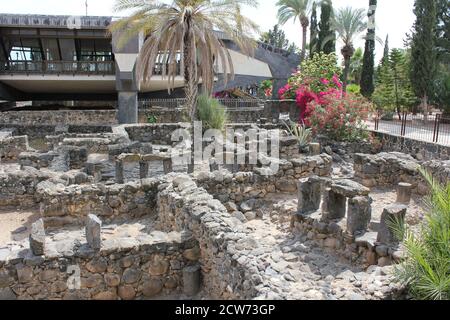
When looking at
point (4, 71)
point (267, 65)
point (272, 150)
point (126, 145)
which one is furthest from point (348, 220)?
point (267, 65)

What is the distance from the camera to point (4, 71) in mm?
25125

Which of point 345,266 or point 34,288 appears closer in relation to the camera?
point 34,288

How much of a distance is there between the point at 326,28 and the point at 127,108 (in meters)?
19.5

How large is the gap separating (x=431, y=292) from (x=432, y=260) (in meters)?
0.42

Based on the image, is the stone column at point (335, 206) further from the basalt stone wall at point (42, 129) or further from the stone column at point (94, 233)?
the basalt stone wall at point (42, 129)

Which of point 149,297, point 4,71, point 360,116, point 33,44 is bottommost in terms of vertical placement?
point 149,297

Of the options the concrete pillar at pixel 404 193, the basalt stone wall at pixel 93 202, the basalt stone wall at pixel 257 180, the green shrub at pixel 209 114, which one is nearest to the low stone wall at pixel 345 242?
the basalt stone wall at pixel 257 180

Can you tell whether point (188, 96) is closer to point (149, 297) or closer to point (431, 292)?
point (149, 297)

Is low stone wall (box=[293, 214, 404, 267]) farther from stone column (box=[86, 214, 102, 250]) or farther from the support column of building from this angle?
the support column of building

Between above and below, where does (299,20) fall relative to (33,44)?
above

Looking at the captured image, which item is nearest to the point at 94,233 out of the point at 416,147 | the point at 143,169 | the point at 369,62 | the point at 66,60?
the point at 143,169

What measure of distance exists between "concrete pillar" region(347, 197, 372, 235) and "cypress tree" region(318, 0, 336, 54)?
29.8 meters

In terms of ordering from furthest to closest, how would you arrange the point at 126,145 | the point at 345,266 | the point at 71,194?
1. the point at 126,145
2. the point at 71,194
3. the point at 345,266

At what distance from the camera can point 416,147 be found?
16.0m
